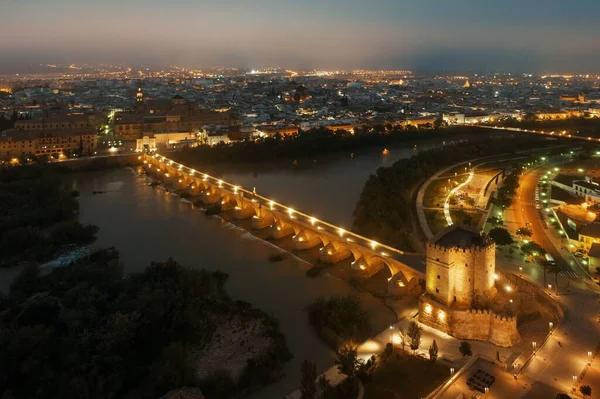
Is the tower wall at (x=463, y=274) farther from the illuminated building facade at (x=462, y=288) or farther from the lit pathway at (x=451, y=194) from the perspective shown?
the lit pathway at (x=451, y=194)

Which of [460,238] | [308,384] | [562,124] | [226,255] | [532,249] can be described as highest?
[562,124]

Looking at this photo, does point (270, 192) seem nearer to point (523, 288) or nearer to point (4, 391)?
point (523, 288)

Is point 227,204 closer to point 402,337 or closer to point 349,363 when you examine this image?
point 402,337

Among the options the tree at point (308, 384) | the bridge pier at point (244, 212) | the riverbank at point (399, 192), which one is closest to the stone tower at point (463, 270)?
the tree at point (308, 384)

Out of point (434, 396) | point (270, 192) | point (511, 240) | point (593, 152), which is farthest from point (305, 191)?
point (593, 152)

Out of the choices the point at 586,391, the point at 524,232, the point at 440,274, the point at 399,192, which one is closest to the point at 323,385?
the point at 440,274

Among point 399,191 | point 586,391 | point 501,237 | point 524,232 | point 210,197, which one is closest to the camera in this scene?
point 586,391
